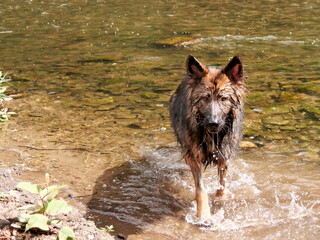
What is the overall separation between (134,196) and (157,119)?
258cm

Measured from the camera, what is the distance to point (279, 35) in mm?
13828

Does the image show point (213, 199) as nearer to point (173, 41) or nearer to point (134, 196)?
point (134, 196)

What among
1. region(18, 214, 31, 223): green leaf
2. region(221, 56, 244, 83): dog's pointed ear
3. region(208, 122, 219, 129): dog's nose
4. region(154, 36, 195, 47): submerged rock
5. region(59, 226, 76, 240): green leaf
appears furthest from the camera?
region(154, 36, 195, 47): submerged rock

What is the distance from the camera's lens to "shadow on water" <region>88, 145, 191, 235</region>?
511 centimetres

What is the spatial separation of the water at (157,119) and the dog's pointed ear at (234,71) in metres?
1.50

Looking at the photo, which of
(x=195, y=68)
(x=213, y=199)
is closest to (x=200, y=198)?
(x=213, y=199)

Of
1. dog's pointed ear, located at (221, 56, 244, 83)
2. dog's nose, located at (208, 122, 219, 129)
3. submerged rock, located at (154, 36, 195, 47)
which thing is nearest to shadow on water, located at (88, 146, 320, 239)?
dog's nose, located at (208, 122, 219, 129)

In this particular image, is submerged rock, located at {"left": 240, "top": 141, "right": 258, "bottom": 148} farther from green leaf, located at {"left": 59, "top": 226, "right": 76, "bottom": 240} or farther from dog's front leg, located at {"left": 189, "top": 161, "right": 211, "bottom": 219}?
green leaf, located at {"left": 59, "top": 226, "right": 76, "bottom": 240}

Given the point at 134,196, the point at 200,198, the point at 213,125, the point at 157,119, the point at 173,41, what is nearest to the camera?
the point at 213,125

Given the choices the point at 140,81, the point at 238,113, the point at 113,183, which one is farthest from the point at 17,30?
the point at 238,113

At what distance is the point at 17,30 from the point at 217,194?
1226 centimetres

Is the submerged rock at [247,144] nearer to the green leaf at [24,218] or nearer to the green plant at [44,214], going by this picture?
the green plant at [44,214]

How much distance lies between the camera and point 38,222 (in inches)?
143

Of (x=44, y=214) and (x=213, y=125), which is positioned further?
(x=213, y=125)
